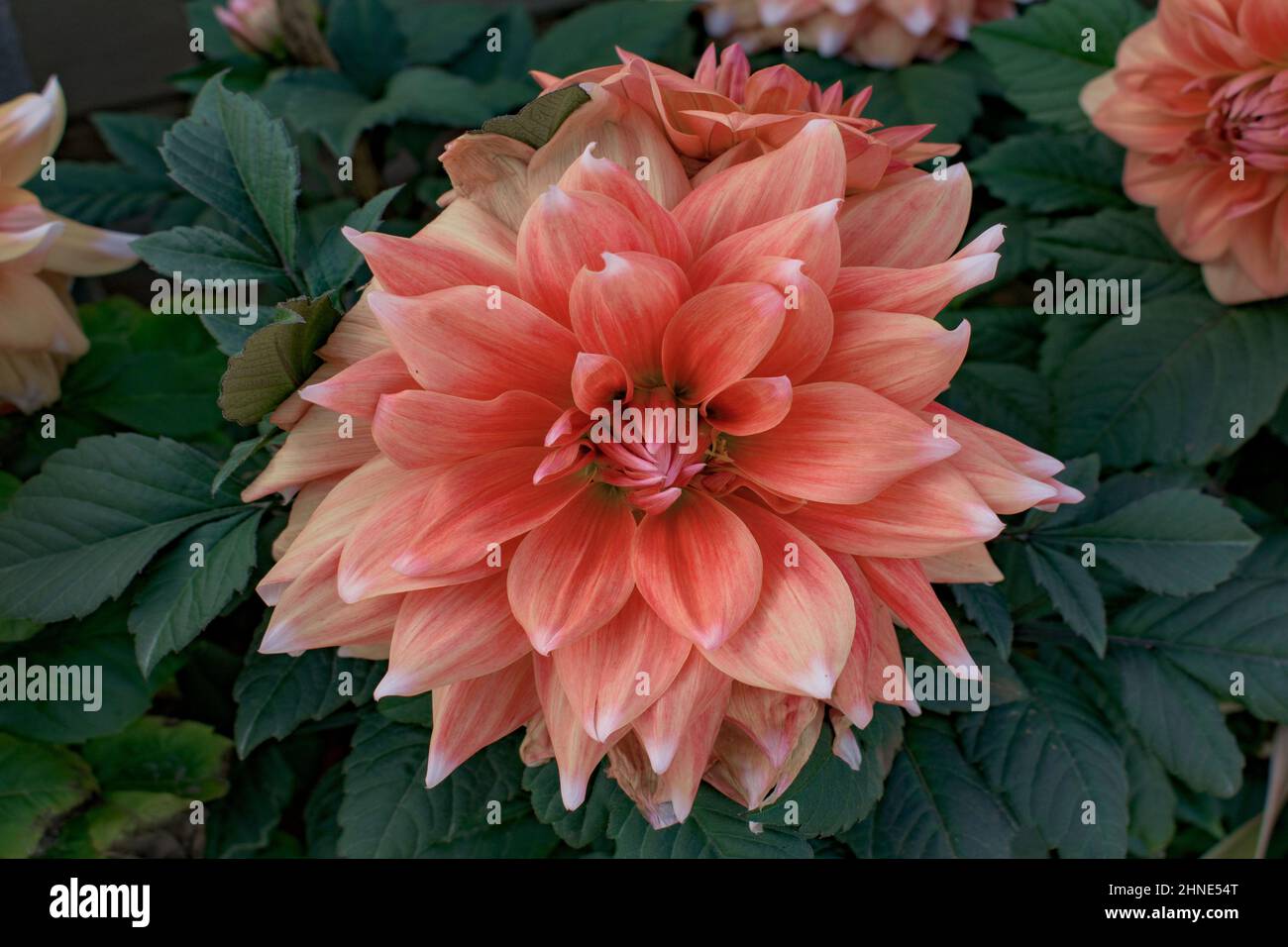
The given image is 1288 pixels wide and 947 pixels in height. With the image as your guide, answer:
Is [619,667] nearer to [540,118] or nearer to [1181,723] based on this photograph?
[540,118]

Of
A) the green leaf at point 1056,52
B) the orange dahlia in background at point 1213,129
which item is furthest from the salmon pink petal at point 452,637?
the green leaf at point 1056,52

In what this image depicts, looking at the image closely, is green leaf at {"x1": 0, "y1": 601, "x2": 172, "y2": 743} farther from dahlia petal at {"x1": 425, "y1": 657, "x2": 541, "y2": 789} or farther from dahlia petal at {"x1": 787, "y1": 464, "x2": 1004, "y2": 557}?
dahlia petal at {"x1": 787, "y1": 464, "x2": 1004, "y2": 557}

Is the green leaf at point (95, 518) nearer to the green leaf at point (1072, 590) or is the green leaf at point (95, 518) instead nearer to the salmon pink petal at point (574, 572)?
the salmon pink petal at point (574, 572)

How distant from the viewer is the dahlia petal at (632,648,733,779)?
0.47m

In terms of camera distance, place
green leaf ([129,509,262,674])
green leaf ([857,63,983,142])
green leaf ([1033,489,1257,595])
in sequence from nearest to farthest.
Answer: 1. green leaf ([129,509,262,674])
2. green leaf ([1033,489,1257,595])
3. green leaf ([857,63,983,142])

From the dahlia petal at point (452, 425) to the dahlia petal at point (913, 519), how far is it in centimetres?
13

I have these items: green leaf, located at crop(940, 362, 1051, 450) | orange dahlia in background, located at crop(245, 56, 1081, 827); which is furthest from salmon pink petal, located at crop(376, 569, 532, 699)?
green leaf, located at crop(940, 362, 1051, 450)

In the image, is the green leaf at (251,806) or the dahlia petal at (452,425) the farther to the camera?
the green leaf at (251,806)

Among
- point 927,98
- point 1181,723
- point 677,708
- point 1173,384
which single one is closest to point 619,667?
point 677,708

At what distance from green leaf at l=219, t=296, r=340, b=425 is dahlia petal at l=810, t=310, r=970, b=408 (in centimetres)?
24

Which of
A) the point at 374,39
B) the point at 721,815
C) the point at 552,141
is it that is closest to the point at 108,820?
the point at 721,815

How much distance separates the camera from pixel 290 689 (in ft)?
2.22

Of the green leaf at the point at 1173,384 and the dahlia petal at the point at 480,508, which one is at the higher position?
the green leaf at the point at 1173,384

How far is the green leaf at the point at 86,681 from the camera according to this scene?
69 centimetres
